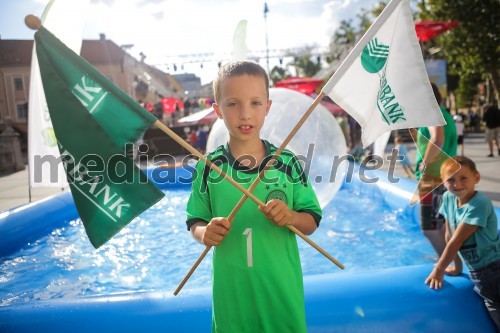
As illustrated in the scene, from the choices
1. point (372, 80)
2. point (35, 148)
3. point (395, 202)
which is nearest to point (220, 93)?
point (372, 80)

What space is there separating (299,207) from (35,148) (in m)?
5.02

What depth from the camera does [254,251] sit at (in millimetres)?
1688

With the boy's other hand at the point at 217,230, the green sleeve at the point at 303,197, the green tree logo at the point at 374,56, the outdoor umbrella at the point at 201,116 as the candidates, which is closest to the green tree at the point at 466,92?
the outdoor umbrella at the point at 201,116

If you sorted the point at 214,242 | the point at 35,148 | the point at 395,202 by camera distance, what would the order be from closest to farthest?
1. the point at 214,242
2. the point at 35,148
3. the point at 395,202

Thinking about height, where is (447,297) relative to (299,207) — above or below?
below

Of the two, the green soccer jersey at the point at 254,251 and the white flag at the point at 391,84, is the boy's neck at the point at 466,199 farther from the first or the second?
the green soccer jersey at the point at 254,251

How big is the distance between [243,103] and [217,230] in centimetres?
56

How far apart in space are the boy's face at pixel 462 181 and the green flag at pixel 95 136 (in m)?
2.03

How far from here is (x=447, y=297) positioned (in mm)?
2689

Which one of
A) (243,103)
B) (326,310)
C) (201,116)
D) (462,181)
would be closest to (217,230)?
(243,103)

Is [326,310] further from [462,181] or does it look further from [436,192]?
[436,192]

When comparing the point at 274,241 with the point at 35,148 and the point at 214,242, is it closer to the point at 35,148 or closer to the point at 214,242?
the point at 214,242

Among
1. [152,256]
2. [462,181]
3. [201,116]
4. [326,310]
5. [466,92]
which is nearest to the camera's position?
[326,310]

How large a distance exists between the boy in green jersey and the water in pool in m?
2.56
